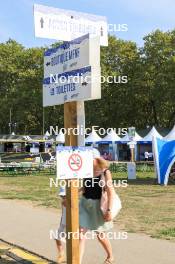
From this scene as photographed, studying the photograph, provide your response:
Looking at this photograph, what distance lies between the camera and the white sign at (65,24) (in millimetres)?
6367

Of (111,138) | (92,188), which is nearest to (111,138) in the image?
(111,138)

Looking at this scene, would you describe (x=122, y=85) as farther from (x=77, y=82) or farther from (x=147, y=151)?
(x=77, y=82)

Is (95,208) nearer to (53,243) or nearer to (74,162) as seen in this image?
(74,162)

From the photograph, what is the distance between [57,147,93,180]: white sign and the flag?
16.9 meters

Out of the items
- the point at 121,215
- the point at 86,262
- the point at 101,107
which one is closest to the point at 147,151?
the point at 101,107

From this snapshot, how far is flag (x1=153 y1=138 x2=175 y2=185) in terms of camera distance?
75.9 ft

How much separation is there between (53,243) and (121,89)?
1927 inches

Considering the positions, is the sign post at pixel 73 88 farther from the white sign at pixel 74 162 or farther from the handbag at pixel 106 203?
the handbag at pixel 106 203

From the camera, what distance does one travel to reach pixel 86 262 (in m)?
7.22

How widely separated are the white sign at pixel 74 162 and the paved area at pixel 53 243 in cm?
159

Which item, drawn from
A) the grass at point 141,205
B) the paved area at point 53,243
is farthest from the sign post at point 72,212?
the grass at point 141,205

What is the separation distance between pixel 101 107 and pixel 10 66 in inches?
668

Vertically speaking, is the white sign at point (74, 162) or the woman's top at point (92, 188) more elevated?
the white sign at point (74, 162)

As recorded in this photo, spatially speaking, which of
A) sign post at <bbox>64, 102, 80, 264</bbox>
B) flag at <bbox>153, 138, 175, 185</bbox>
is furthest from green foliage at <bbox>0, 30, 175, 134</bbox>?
sign post at <bbox>64, 102, 80, 264</bbox>
